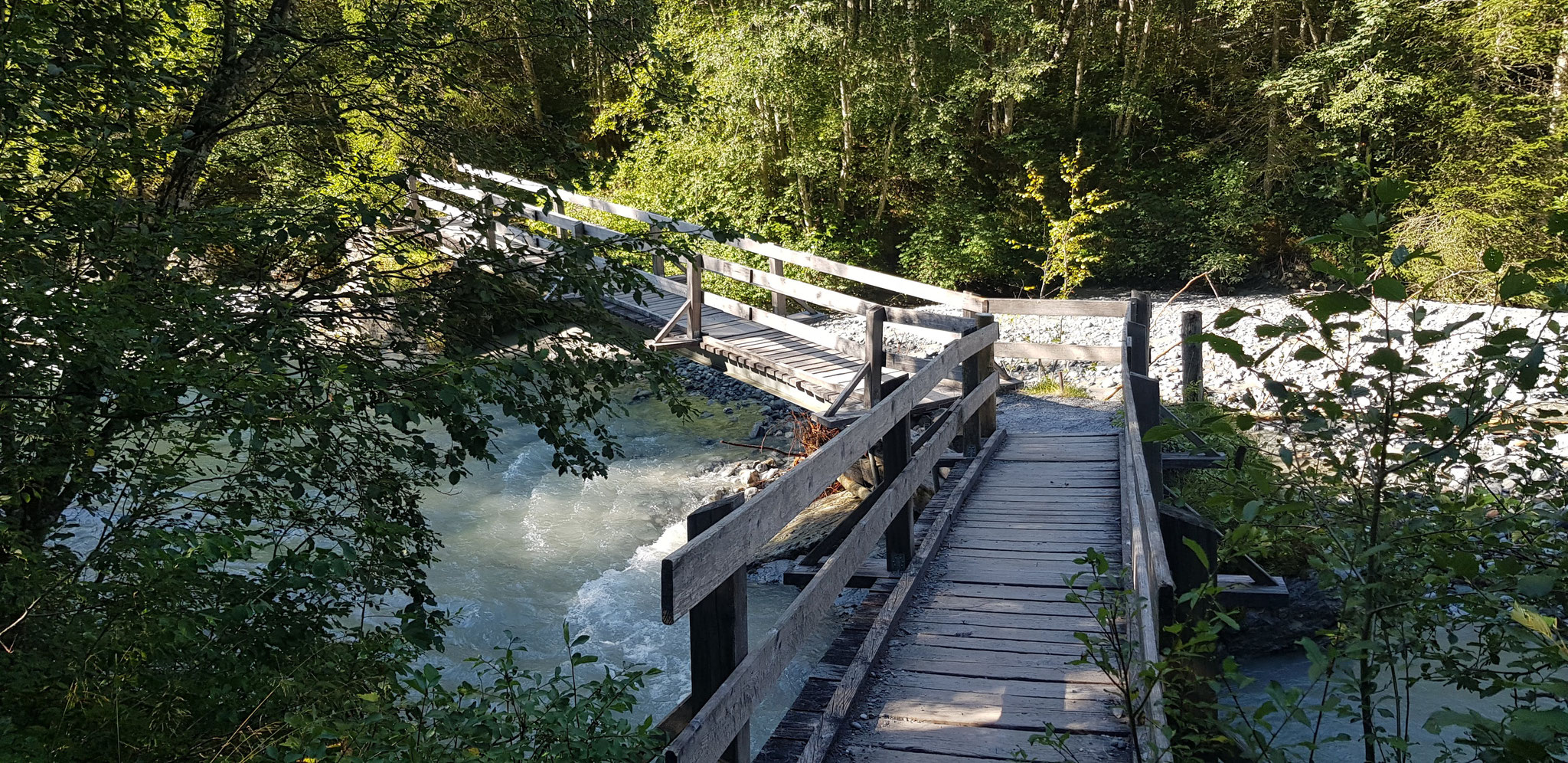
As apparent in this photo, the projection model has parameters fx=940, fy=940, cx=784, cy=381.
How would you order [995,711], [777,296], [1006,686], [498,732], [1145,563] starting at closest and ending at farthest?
[498,732] < [1145,563] < [995,711] < [1006,686] < [777,296]

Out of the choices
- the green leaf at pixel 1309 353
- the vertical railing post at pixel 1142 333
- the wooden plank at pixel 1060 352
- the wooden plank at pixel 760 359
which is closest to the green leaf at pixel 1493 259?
the green leaf at pixel 1309 353

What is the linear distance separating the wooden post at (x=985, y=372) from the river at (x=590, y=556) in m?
2.10

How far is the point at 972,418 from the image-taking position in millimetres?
6961

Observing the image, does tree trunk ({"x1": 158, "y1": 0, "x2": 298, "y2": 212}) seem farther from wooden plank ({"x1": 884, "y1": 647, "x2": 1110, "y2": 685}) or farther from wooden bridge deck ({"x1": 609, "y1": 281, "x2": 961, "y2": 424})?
wooden bridge deck ({"x1": 609, "y1": 281, "x2": 961, "y2": 424})

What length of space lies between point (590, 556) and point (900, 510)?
5086 mm

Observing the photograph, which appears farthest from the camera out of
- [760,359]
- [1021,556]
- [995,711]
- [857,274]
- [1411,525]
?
[857,274]

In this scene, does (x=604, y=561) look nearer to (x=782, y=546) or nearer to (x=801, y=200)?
(x=782, y=546)

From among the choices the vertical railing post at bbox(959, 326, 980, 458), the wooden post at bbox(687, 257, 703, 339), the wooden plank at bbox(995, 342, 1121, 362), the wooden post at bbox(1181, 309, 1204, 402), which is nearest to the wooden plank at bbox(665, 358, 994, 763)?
the vertical railing post at bbox(959, 326, 980, 458)

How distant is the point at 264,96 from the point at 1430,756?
697 centimetres

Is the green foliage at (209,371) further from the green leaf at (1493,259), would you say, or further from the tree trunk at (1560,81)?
the tree trunk at (1560,81)

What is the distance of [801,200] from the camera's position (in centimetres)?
1864

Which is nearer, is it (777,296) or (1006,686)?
(1006,686)

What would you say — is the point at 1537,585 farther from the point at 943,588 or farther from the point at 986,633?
the point at 943,588

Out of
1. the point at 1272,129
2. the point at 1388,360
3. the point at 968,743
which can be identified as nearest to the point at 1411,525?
the point at 1388,360
